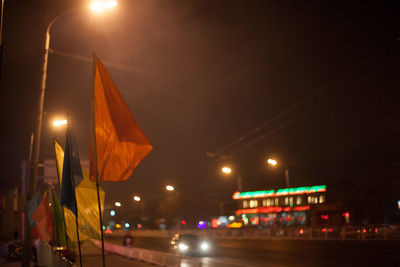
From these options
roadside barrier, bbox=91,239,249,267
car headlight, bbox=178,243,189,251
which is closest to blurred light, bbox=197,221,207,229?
roadside barrier, bbox=91,239,249,267

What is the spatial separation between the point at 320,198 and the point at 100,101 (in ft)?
215

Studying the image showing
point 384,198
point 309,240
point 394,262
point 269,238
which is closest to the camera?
point 394,262

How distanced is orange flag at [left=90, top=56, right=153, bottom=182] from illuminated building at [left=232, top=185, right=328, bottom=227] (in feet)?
185

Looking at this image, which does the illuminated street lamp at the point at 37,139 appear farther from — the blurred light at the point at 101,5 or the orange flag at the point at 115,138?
the orange flag at the point at 115,138

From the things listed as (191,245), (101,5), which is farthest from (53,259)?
(191,245)

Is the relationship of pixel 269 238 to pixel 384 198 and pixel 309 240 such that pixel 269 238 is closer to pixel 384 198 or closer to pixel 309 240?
pixel 309 240

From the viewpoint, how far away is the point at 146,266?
21891 millimetres

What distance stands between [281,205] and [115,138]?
67.3m

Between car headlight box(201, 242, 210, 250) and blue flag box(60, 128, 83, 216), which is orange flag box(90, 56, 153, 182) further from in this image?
car headlight box(201, 242, 210, 250)

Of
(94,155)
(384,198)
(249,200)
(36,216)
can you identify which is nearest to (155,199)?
(249,200)

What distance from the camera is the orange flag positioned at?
271 inches

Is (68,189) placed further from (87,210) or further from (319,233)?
(319,233)

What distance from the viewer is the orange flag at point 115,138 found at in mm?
6895

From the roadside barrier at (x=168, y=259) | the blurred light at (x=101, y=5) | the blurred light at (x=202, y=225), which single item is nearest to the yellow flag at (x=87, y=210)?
the blurred light at (x=101, y=5)
